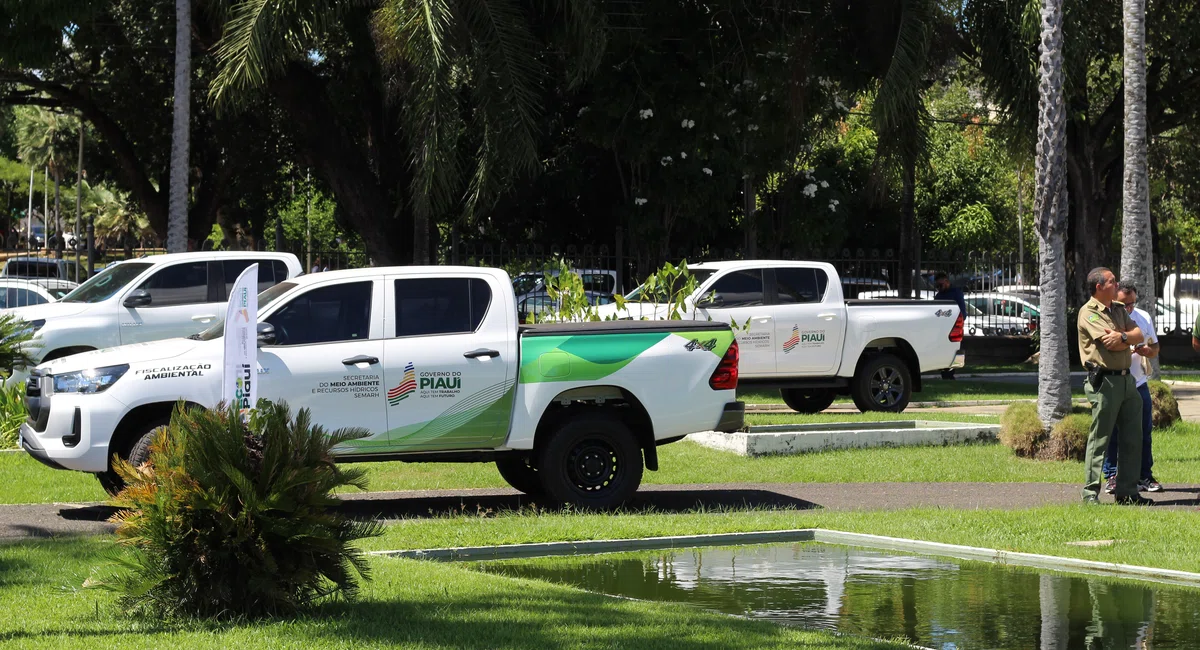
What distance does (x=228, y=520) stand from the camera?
6.86m

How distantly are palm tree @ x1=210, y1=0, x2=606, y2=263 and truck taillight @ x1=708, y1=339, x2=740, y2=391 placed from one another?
7734mm

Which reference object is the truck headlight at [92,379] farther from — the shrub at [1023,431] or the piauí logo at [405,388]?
the shrub at [1023,431]

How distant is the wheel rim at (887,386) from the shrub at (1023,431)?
13.9 feet

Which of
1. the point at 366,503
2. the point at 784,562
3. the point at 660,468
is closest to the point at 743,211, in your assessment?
the point at 660,468

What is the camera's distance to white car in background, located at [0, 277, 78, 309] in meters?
25.5

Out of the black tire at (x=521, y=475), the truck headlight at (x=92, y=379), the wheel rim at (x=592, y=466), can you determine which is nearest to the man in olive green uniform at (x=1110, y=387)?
the wheel rim at (x=592, y=466)

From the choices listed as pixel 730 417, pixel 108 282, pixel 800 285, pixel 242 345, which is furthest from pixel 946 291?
pixel 242 345

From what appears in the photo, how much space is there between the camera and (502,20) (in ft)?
64.1

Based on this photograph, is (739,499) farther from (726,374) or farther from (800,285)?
(800,285)

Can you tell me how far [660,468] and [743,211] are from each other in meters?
20.9

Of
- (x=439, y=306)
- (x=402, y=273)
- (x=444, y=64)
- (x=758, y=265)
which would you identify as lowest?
(x=439, y=306)

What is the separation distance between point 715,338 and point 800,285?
712 centimetres

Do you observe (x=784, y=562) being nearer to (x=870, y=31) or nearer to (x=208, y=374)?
(x=208, y=374)

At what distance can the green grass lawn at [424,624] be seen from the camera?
257 inches
